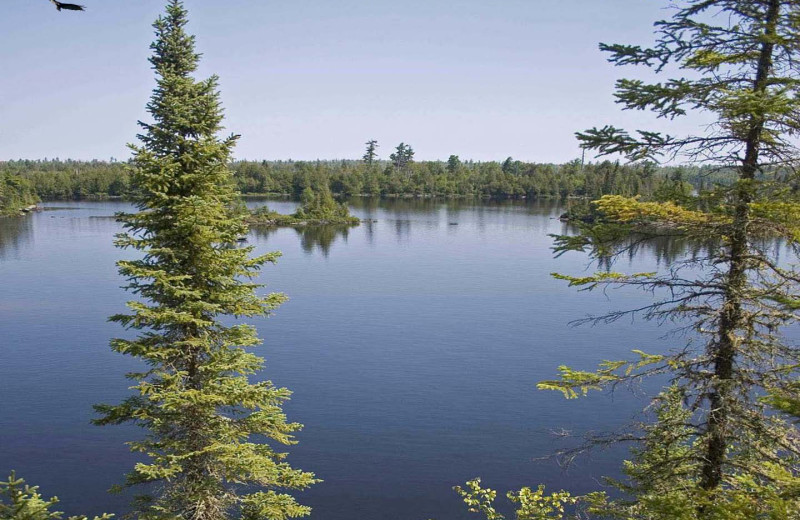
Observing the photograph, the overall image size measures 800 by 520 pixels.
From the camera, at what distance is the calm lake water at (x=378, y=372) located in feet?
92.2

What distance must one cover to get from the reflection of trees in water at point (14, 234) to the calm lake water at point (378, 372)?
206 inches

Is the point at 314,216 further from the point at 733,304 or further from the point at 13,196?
the point at 733,304

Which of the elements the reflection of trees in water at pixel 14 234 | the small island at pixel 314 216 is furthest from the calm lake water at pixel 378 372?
the small island at pixel 314 216

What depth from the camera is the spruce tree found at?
1324 centimetres

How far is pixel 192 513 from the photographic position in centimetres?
1393

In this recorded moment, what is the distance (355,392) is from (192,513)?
2276cm

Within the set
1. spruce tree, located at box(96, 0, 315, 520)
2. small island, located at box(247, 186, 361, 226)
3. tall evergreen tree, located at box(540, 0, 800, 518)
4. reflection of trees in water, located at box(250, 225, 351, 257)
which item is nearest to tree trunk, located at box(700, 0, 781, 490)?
tall evergreen tree, located at box(540, 0, 800, 518)

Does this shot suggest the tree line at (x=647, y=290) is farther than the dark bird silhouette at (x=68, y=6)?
Yes

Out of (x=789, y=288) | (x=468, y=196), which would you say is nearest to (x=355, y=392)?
(x=789, y=288)

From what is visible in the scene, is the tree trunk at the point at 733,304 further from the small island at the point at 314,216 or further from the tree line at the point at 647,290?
the small island at the point at 314,216

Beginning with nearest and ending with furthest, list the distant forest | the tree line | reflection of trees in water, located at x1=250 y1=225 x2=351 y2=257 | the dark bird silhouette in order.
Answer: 1. the dark bird silhouette
2. the tree line
3. reflection of trees in water, located at x1=250 y1=225 x2=351 y2=257
4. the distant forest

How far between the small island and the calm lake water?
1563 inches

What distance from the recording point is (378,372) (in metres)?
39.4

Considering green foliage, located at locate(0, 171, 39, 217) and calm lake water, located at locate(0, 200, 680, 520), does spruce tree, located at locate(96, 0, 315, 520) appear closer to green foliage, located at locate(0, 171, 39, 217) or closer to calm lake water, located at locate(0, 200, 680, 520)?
calm lake water, located at locate(0, 200, 680, 520)
